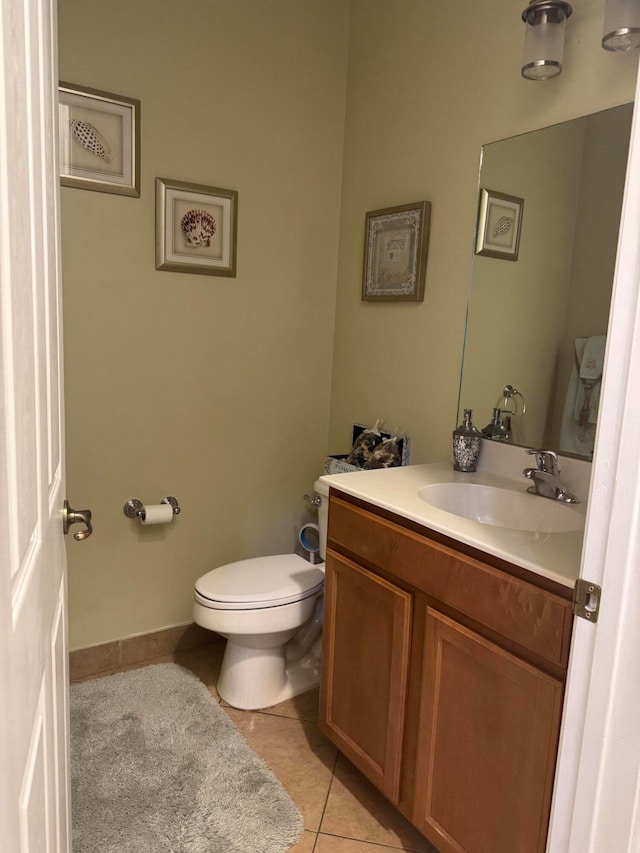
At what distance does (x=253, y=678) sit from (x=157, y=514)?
2.27ft

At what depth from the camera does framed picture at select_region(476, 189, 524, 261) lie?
1.88 meters

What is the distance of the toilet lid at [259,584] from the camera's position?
2.04m

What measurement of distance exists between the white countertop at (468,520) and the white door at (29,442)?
0.82 meters

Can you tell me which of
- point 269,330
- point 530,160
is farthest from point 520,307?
point 269,330

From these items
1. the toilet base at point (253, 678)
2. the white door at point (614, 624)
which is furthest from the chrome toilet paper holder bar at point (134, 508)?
the white door at point (614, 624)

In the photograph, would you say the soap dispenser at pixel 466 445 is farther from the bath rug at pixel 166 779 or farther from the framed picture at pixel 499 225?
the bath rug at pixel 166 779

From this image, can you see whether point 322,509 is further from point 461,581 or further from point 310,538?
point 461,581

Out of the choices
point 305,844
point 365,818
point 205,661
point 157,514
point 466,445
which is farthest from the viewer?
point 205,661

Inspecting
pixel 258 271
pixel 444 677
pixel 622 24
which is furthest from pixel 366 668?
pixel 622 24

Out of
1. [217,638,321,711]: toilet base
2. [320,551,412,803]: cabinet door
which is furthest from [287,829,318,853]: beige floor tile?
[217,638,321,711]: toilet base

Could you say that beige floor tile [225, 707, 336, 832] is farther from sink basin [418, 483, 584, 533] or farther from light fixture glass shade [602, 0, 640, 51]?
light fixture glass shade [602, 0, 640, 51]

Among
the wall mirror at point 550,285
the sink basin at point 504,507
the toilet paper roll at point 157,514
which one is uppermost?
the wall mirror at point 550,285

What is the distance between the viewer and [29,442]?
2.24 ft

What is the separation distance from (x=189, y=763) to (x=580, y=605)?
1.42m
